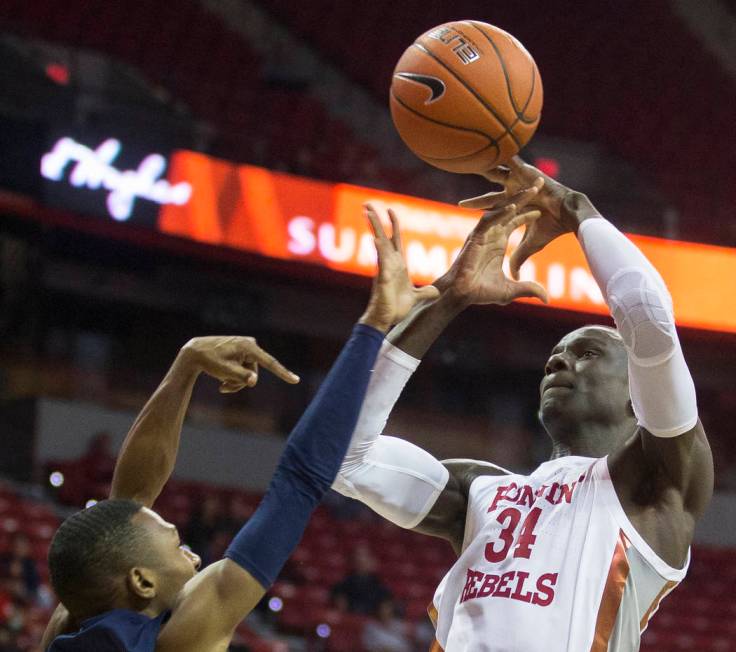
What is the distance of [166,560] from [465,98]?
1373 mm

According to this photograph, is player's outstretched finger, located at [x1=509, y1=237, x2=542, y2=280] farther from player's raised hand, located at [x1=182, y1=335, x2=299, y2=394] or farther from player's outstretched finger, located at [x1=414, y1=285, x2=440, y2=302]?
player's raised hand, located at [x1=182, y1=335, x2=299, y2=394]

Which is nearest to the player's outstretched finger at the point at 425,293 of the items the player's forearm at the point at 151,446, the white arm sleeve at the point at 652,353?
the white arm sleeve at the point at 652,353

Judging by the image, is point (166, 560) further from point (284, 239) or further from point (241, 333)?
point (241, 333)

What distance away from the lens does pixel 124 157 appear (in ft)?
35.8

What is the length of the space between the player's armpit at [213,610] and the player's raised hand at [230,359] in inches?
15.7

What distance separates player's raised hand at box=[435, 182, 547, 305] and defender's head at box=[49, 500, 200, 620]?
0.86m

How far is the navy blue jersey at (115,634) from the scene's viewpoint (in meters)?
2.08

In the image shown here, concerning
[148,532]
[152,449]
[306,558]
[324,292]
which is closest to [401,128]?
[152,449]

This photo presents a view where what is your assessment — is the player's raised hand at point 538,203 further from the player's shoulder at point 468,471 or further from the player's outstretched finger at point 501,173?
the player's shoulder at point 468,471

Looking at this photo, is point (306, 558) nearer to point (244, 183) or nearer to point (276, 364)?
point (244, 183)

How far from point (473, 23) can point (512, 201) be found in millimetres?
524

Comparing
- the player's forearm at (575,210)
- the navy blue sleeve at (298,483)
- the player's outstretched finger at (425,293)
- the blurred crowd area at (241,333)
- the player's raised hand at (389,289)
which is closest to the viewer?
the navy blue sleeve at (298,483)

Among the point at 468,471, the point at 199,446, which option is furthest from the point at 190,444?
the point at 468,471

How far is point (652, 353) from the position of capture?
2602 mm
